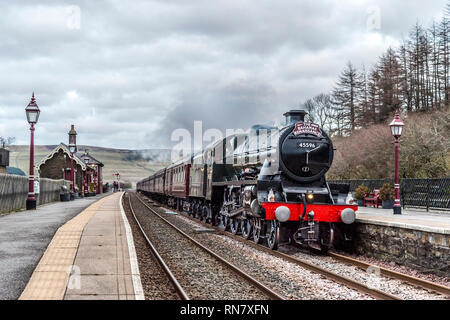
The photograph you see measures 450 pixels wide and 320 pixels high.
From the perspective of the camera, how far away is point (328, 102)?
48.3 meters

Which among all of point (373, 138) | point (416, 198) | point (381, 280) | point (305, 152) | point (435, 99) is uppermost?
point (435, 99)

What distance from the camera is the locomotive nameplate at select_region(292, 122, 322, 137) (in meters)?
10.3

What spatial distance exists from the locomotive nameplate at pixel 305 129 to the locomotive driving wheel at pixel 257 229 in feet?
7.75

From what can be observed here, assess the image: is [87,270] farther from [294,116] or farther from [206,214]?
[206,214]

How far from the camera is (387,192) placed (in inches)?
745

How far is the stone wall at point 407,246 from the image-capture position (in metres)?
7.66

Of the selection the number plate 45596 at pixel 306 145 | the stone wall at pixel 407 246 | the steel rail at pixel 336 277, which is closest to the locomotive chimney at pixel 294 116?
the number plate 45596 at pixel 306 145

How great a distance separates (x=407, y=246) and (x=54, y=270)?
6195 millimetres

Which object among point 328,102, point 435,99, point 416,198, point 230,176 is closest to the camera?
point 230,176

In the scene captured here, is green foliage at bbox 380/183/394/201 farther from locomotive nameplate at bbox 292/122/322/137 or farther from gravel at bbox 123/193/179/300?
gravel at bbox 123/193/179/300

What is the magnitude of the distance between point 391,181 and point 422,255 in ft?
41.9

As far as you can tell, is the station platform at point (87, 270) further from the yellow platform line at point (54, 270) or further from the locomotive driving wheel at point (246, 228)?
the locomotive driving wheel at point (246, 228)
